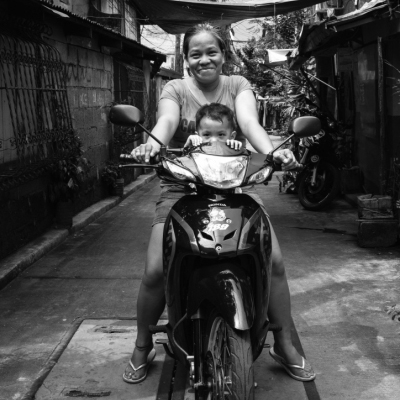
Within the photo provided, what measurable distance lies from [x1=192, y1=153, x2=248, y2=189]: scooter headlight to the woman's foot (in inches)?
52.3

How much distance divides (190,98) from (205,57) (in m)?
0.26

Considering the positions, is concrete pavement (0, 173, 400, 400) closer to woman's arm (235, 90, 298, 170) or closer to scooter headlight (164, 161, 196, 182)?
woman's arm (235, 90, 298, 170)

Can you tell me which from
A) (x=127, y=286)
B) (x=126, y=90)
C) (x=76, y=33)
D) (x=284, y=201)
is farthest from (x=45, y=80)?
(x=126, y=90)

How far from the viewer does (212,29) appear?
382cm

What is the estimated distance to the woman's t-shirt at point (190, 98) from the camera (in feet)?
12.8

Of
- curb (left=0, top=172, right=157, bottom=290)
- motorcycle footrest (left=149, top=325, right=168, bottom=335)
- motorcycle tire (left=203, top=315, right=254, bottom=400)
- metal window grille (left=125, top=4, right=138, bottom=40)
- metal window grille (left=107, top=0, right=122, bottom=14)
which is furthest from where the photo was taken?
metal window grille (left=125, top=4, right=138, bottom=40)

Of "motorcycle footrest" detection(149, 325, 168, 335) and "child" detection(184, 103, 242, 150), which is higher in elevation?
"child" detection(184, 103, 242, 150)

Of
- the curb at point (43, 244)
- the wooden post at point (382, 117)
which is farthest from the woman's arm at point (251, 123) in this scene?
the wooden post at point (382, 117)

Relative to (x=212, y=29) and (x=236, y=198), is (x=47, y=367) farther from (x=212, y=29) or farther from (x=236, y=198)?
(x=212, y=29)

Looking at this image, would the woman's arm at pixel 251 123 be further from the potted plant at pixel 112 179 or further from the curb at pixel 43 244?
the potted plant at pixel 112 179

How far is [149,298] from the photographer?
3721 mm

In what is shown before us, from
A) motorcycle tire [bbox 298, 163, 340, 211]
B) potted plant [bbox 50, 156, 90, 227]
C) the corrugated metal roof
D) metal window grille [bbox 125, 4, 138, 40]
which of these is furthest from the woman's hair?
metal window grille [bbox 125, 4, 138, 40]

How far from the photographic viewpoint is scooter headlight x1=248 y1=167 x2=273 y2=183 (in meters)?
3.08

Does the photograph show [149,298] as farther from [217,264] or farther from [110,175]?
[110,175]
